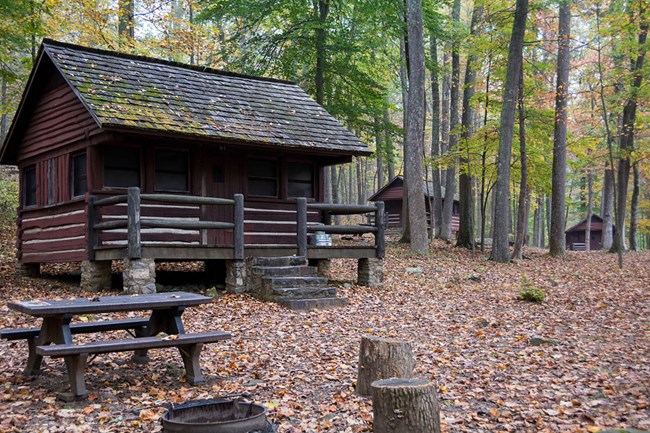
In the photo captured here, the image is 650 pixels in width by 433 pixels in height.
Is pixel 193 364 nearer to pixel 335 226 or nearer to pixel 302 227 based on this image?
pixel 302 227

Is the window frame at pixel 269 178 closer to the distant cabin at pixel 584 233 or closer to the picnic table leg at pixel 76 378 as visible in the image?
the picnic table leg at pixel 76 378

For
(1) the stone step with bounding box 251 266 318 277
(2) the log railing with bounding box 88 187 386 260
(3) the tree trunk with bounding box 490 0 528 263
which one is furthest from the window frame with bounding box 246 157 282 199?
(3) the tree trunk with bounding box 490 0 528 263

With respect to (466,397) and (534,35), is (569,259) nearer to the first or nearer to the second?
(534,35)

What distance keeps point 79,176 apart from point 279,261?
5022mm

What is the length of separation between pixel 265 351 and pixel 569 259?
1666cm

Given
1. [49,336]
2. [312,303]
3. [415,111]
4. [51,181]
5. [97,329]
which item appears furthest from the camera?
[415,111]

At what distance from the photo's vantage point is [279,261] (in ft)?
40.6

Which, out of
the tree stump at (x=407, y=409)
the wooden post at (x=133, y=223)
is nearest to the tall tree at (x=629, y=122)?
the wooden post at (x=133, y=223)

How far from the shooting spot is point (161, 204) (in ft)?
43.3

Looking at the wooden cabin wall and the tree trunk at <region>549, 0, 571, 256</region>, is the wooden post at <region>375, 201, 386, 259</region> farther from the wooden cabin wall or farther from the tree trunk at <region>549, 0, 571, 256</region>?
the tree trunk at <region>549, 0, 571, 256</region>

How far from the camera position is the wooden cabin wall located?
1306 cm

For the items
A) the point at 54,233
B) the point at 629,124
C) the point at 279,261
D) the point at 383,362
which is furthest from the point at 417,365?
the point at 629,124

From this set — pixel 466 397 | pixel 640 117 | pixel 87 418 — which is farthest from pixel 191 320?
pixel 640 117

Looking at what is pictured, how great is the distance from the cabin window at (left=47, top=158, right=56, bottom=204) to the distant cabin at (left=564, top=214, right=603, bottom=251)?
3942 cm
